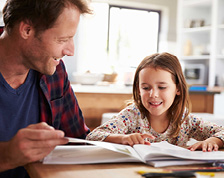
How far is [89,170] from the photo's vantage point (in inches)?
32.2

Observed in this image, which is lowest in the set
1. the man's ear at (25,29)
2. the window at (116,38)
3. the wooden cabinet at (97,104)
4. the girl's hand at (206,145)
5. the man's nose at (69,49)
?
the wooden cabinet at (97,104)

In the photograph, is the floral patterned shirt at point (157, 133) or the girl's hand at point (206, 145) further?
the floral patterned shirt at point (157, 133)

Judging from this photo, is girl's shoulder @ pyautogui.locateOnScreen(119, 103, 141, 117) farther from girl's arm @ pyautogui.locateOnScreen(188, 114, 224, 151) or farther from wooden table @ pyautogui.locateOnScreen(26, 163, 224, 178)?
wooden table @ pyautogui.locateOnScreen(26, 163, 224, 178)

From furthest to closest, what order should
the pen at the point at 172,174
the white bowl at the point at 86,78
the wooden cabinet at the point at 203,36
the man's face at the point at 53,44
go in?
1. the wooden cabinet at the point at 203,36
2. the white bowl at the point at 86,78
3. the man's face at the point at 53,44
4. the pen at the point at 172,174

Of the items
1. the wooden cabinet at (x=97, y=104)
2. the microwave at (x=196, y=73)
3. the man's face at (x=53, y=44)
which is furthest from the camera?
the microwave at (x=196, y=73)

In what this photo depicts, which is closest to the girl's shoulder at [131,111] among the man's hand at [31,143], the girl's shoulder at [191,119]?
the girl's shoulder at [191,119]

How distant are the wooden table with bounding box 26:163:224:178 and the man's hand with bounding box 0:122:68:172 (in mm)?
43

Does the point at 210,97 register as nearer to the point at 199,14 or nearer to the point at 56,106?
the point at 56,106

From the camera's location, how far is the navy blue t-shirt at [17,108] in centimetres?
126

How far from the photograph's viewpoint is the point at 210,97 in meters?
3.12

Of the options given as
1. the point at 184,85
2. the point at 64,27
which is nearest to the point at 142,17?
the point at 184,85

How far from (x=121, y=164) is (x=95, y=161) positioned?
7 cm

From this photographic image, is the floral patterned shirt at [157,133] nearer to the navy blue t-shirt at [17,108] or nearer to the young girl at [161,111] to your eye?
the young girl at [161,111]

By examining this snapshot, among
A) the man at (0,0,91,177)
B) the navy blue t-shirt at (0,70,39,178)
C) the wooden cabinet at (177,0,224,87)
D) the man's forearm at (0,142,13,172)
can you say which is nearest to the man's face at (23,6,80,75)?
the man at (0,0,91,177)
